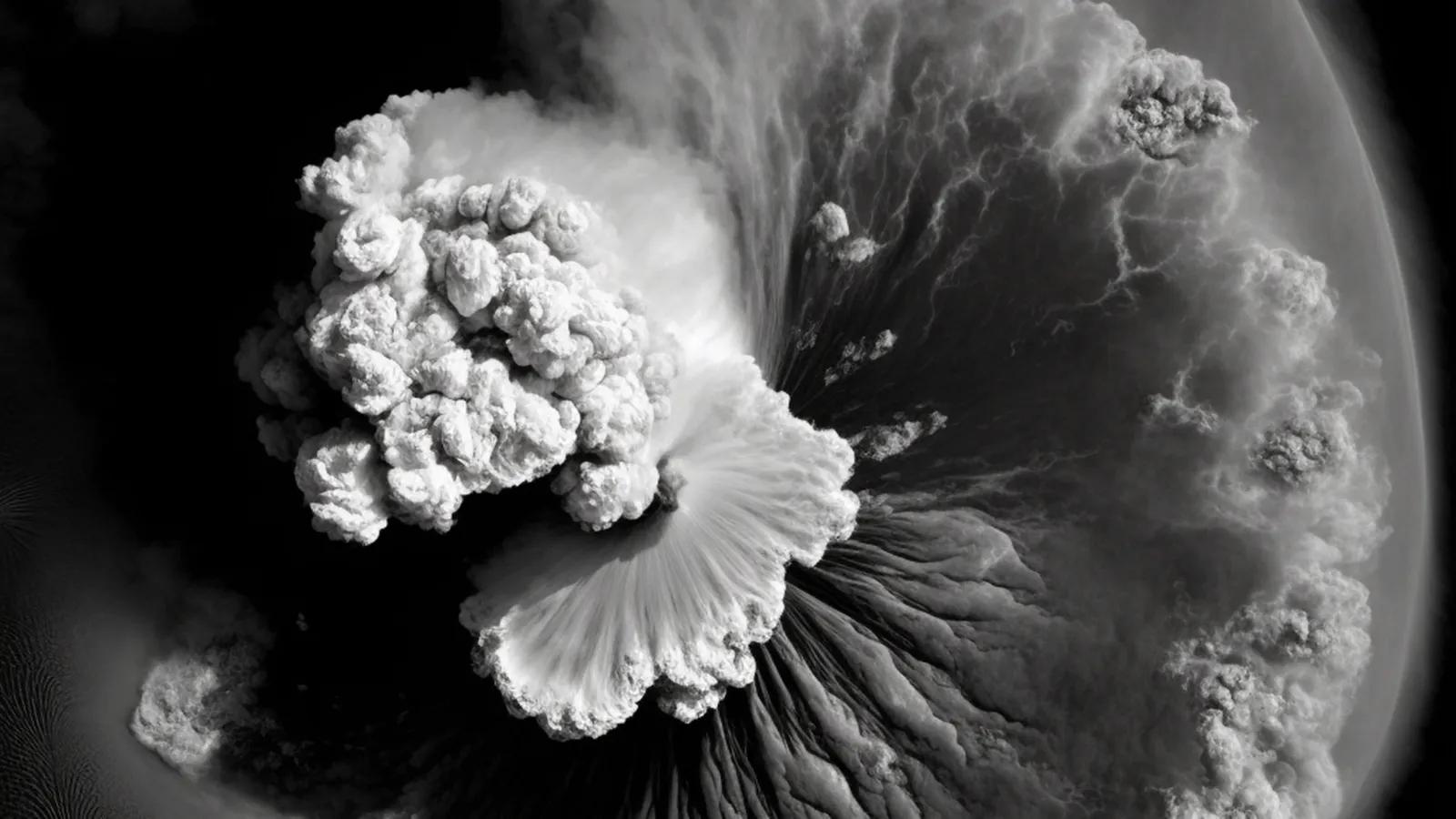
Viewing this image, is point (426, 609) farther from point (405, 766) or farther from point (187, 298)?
point (187, 298)

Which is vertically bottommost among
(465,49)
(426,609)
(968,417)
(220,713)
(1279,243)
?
(220,713)

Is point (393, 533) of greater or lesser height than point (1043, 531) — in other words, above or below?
below

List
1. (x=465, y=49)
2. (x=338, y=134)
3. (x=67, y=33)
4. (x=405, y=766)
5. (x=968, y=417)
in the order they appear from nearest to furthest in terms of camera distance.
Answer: (x=338, y=134) < (x=67, y=33) < (x=465, y=49) < (x=968, y=417) < (x=405, y=766)

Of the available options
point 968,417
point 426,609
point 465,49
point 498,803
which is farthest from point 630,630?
point 465,49

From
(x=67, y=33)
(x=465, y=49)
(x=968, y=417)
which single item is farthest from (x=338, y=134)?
(x=968, y=417)

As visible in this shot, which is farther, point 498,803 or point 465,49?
point 498,803

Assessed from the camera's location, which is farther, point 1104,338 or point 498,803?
point 498,803

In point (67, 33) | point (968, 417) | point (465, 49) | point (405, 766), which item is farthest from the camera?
point (405, 766)

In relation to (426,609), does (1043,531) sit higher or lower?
higher

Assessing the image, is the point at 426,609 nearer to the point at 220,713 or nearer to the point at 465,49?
the point at 220,713
